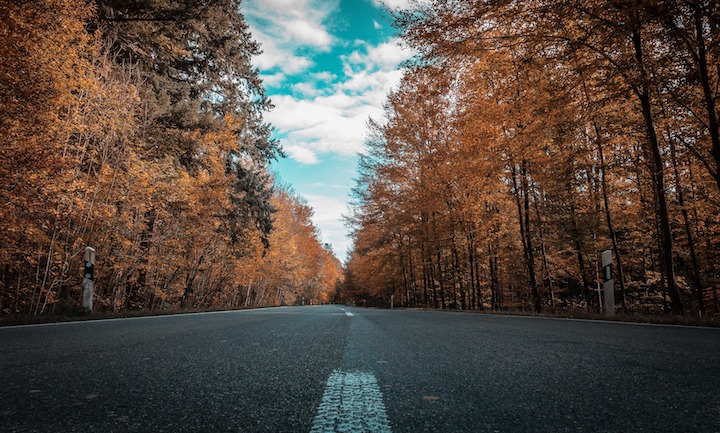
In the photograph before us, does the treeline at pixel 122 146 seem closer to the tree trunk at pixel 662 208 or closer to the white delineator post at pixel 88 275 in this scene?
the white delineator post at pixel 88 275

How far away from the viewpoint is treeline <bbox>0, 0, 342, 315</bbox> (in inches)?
266

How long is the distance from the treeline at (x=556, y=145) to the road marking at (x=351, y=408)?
24.0ft

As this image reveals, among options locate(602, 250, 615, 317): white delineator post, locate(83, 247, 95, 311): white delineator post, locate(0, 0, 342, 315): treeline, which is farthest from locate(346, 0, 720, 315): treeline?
locate(83, 247, 95, 311): white delineator post

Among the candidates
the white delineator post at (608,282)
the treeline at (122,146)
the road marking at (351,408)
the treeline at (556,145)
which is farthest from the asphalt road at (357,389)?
the treeline at (556,145)

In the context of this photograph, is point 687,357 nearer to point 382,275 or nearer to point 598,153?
point 598,153

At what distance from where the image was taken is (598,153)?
14.2 metres

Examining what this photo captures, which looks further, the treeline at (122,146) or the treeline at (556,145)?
the treeline at (556,145)

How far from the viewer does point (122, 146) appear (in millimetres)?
9844

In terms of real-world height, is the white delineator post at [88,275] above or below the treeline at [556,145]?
below

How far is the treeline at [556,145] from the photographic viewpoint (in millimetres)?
A: 7391

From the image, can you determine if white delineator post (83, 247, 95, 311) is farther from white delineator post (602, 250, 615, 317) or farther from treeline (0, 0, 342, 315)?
white delineator post (602, 250, 615, 317)

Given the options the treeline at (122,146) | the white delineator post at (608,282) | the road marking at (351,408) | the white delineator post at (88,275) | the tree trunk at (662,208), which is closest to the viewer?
the road marking at (351,408)

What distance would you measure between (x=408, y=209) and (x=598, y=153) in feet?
29.4

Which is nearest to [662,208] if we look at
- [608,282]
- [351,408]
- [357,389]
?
[608,282]
